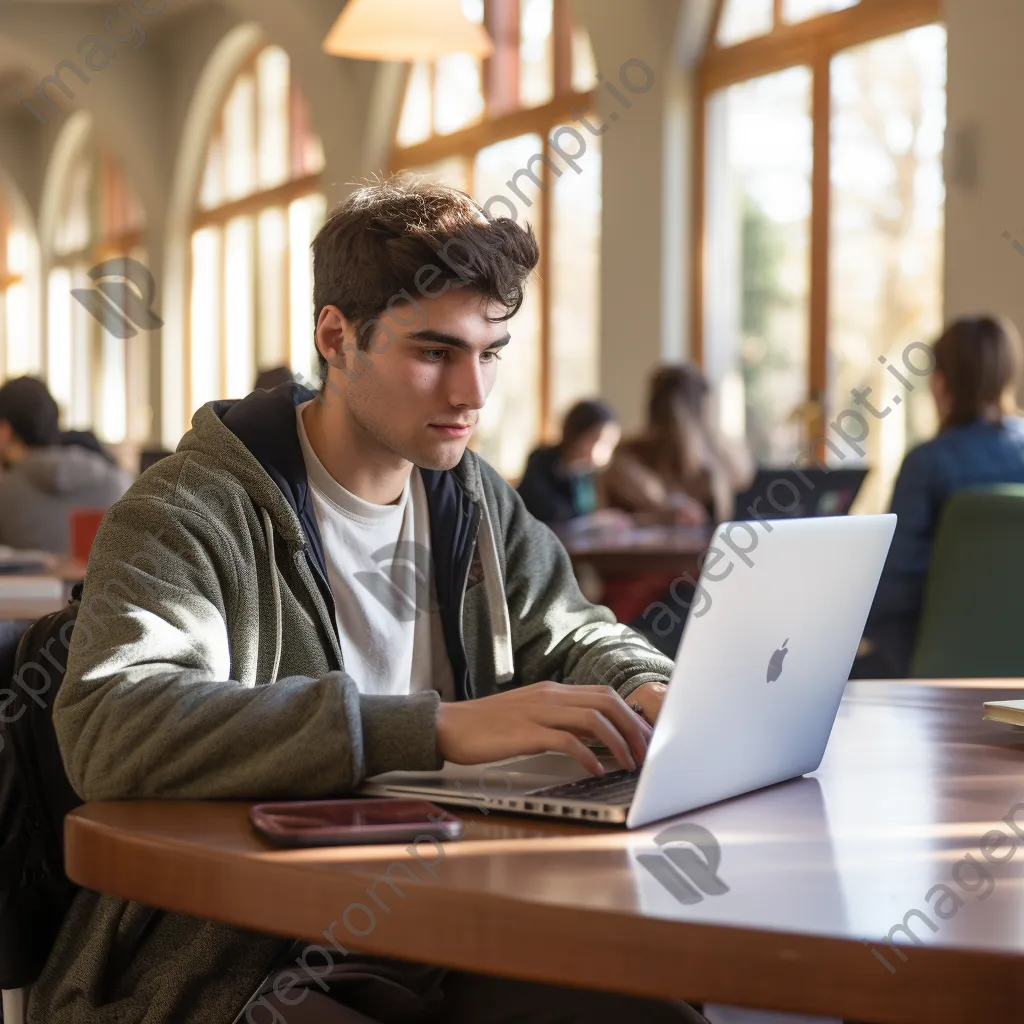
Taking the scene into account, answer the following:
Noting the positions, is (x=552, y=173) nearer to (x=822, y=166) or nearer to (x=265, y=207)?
(x=822, y=166)

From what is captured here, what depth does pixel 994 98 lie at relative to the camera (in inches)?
195

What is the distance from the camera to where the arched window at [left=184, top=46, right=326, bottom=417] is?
1081cm

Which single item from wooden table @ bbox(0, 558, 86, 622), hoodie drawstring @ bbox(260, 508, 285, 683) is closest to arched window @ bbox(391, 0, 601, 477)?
wooden table @ bbox(0, 558, 86, 622)

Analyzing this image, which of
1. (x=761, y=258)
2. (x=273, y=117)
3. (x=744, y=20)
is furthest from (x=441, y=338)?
(x=273, y=117)

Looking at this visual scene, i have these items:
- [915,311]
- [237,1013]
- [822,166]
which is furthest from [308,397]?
[822,166]

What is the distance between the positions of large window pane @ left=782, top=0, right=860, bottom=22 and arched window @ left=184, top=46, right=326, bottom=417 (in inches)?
167

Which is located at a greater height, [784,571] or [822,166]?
[822,166]

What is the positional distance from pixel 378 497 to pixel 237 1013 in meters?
0.58

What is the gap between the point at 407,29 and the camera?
4445 millimetres

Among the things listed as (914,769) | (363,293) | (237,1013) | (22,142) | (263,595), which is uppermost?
(22,142)

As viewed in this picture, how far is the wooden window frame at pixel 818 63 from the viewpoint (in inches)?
225

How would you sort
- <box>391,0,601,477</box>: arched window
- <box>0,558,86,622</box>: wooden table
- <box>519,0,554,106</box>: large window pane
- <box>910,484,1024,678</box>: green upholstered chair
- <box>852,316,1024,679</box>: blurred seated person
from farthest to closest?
<box>519,0,554,106</box>: large window pane → <box>391,0,601,477</box>: arched window → <box>852,316,1024,679</box>: blurred seated person → <box>910,484,1024,678</box>: green upholstered chair → <box>0,558,86,622</box>: wooden table

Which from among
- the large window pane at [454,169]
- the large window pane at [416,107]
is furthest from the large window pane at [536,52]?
the large window pane at [416,107]

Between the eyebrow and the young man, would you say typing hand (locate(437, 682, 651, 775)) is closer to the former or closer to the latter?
the young man
